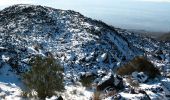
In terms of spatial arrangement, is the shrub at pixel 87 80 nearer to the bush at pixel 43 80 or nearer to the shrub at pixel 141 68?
the shrub at pixel 141 68

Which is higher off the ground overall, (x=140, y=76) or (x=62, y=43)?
(x=62, y=43)

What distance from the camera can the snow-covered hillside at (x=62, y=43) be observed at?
26.2 m

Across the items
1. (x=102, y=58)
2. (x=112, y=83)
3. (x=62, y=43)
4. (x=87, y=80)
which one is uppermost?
(x=62, y=43)

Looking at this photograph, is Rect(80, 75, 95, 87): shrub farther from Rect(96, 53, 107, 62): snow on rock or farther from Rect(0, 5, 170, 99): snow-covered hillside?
Rect(96, 53, 107, 62): snow on rock

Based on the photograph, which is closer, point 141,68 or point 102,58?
point 141,68

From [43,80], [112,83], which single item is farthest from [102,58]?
[43,80]

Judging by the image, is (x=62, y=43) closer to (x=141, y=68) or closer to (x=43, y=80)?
(x=141, y=68)

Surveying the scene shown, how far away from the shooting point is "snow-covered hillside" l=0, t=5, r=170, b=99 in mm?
26188

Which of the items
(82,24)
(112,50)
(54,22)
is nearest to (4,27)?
(54,22)

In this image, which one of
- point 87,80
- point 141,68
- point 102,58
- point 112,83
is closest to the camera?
point 112,83

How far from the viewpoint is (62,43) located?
3503 cm

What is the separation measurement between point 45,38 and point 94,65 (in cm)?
1044

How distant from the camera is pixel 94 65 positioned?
27.3 metres

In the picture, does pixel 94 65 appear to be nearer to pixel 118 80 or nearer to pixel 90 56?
pixel 90 56
